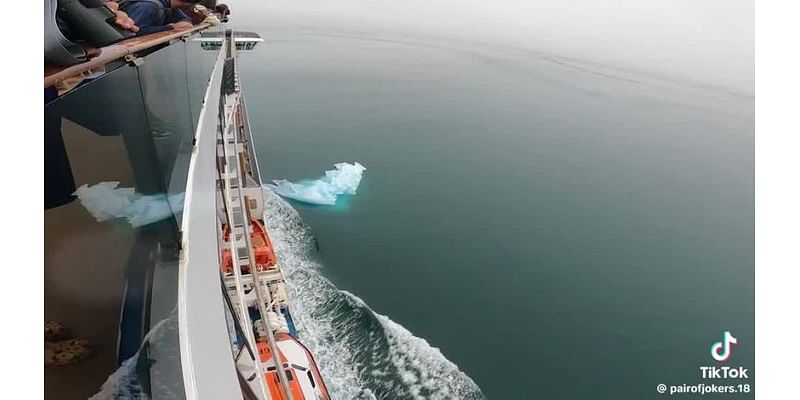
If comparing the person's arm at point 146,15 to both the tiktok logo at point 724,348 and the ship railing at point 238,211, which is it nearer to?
the ship railing at point 238,211

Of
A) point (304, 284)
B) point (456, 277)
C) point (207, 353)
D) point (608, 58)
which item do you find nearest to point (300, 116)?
point (304, 284)

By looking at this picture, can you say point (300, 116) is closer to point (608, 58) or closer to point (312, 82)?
point (312, 82)

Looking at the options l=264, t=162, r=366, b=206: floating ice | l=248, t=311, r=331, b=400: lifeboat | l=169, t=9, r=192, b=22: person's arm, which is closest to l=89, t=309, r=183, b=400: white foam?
l=169, t=9, r=192, b=22: person's arm

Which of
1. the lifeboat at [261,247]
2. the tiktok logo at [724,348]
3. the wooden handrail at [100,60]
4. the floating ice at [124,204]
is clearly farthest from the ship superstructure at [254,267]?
the tiktok logo at [724,348]

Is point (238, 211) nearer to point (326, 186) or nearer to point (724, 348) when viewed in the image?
point (326, 186)

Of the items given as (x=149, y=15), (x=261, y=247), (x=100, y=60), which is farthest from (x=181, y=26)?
(x=261, y=247)

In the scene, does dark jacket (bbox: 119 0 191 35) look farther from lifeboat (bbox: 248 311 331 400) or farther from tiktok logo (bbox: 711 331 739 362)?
tiktok logo (bbox: 711 331 739 362)
